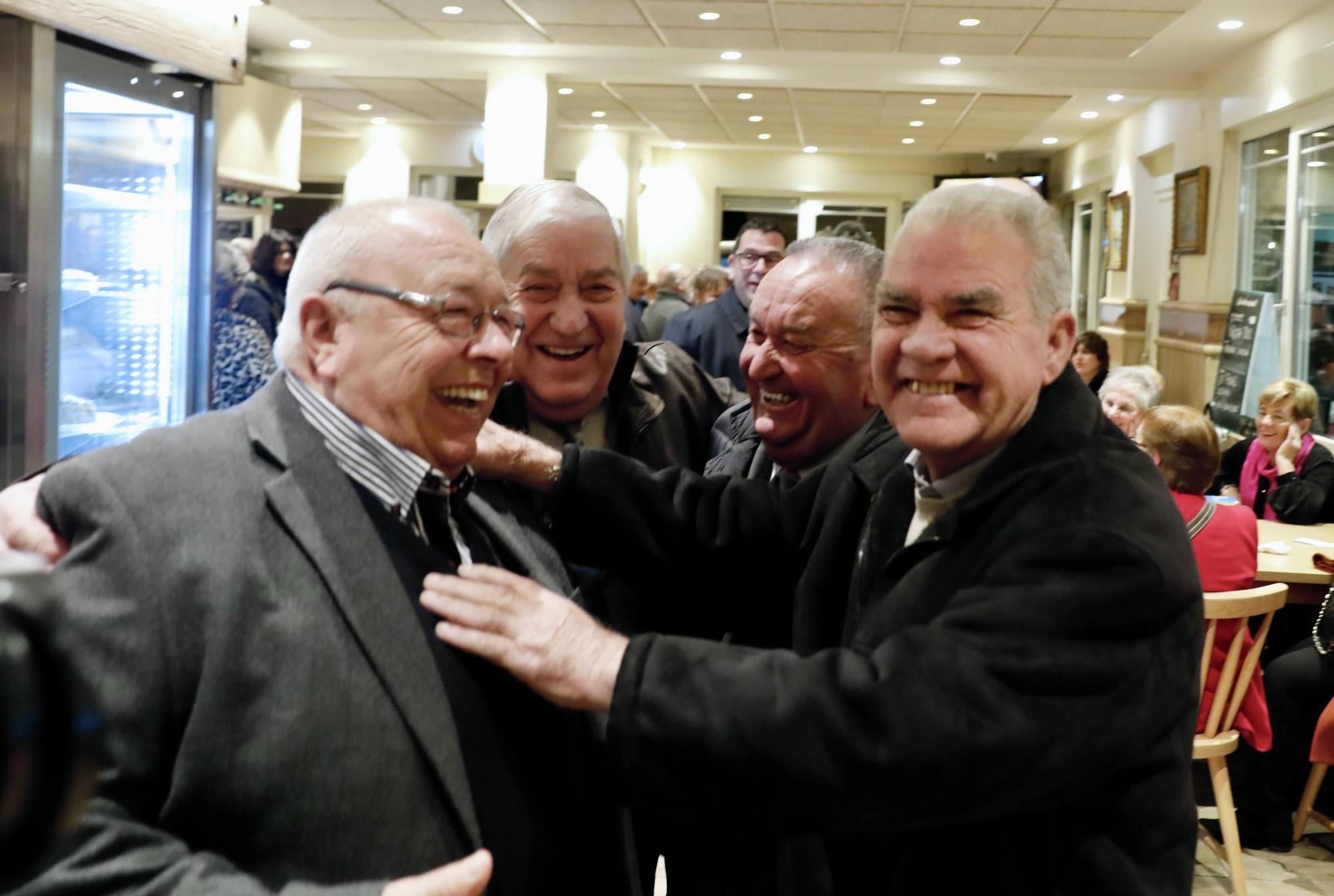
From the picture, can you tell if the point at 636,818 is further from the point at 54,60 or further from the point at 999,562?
the point at 54,60

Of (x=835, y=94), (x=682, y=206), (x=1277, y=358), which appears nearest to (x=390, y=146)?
(x=682, y=206)

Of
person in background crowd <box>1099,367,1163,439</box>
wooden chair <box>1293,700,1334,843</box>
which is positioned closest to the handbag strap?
wooden chair <box>1293,700,1334,843</box>

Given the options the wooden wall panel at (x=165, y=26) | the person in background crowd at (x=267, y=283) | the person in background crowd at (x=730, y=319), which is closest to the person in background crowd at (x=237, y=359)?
the person in background crowd at (x=267, y=283)

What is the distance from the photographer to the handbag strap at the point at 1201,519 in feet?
13.0

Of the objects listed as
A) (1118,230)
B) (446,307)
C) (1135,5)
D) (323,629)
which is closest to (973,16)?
(1135,5)

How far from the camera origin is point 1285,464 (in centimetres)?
566

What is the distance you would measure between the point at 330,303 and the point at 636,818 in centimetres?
102

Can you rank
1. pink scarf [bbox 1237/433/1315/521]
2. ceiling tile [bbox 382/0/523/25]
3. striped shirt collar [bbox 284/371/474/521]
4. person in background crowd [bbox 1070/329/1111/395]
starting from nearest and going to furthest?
striped shirt collar [bbox 284/371/474/521], pink scarf [bbox 1237/433/1315/521], person in background crowd [bbox 1070/329/1111/395], ceiling tile [bbox 382/0/523/25]

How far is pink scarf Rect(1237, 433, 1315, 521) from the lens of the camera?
5.64 meters

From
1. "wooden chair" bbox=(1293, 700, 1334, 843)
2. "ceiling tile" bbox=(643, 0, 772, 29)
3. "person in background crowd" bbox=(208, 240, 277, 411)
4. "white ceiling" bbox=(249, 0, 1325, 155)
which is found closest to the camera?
"wooden chair" bbox=(1293, 700, 1334, 843)

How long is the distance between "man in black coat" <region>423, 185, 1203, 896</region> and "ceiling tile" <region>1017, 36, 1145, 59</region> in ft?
26.6

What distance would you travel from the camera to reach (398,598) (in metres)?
1.33

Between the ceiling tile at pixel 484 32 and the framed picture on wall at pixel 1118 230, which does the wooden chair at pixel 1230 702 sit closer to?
the ceiling tile at pixel 484 32

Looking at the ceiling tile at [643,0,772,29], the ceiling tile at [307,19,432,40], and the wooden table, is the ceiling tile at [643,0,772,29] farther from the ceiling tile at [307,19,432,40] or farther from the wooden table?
the wooden table
